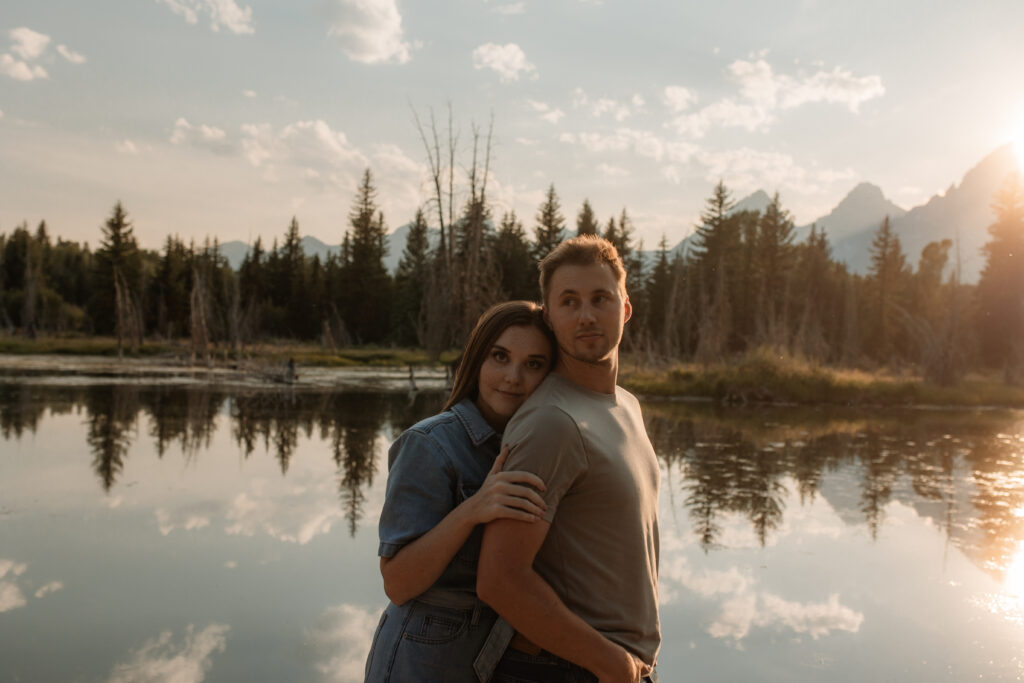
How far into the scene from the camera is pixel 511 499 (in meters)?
1.89

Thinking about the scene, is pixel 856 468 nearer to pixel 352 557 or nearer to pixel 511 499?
pixel 352 557

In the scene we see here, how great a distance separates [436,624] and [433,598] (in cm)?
7

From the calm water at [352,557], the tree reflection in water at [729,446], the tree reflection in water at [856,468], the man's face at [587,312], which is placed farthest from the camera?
the tree reflection in water at [729,446]

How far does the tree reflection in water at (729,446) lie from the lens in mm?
9398

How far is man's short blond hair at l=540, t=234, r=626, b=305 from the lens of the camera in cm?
231

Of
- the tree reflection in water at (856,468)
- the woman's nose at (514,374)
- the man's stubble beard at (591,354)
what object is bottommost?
the tree reflection in water at (856,468)

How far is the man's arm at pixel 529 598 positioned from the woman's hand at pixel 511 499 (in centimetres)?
3

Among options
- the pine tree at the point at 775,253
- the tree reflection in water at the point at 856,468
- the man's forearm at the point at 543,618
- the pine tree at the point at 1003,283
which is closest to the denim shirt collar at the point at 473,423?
the man's forearm at the point at 543,618

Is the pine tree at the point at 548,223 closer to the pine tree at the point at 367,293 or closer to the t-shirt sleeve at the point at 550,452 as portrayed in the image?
the pine tree at the point at 367,293

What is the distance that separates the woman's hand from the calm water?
299 cm

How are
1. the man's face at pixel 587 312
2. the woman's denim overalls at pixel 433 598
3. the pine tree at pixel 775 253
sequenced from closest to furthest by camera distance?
the woman's denim overalls at pixel 433 598 → the man's face at pixel 587 312 → the pine tree at pixel 775 253

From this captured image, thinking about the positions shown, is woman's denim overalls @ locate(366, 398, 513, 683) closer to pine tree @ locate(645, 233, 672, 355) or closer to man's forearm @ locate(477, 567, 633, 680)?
man's forearm @ locate(477, 567, 633, 680)

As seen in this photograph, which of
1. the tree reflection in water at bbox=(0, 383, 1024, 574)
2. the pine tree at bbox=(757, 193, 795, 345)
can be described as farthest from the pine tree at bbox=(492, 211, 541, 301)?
the tree reflection in water at bbox=(0, 383, 1024, 574)

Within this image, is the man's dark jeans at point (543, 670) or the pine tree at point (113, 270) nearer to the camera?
the man's dark jeans at point (543, 670)
